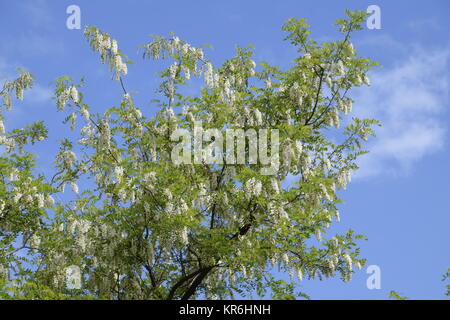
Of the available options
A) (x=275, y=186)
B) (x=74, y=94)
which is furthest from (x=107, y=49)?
(x=275, y=186)

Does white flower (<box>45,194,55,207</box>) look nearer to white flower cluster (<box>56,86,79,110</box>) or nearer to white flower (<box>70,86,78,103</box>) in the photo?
white flower cluster (<box>56,86,79,110</box>)

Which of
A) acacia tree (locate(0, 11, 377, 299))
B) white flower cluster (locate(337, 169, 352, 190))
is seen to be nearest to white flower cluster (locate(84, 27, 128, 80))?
acacia tree (locate(0, 11, 377, 299))

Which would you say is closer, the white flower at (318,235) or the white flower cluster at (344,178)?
the white flower at (318,235)

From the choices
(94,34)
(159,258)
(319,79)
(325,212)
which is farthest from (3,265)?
(319,79)

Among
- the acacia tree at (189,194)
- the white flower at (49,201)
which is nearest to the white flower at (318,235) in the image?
the acacia tree at (189,194)

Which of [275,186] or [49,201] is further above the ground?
[275,186]

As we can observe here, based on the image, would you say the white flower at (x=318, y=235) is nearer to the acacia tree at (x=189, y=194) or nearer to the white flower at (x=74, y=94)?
the acacia tree at (x=189, y=194)

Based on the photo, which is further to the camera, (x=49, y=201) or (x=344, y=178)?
(x=344, y=178)

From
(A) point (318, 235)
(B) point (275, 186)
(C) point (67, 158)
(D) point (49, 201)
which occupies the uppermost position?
(C) point (67, 158)

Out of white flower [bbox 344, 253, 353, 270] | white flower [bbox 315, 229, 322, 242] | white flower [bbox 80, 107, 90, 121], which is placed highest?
white flower [bbox 80, 107, 90, 121]

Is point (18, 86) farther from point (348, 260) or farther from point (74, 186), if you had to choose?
point (348, 260)

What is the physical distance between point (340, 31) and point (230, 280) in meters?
7.57
